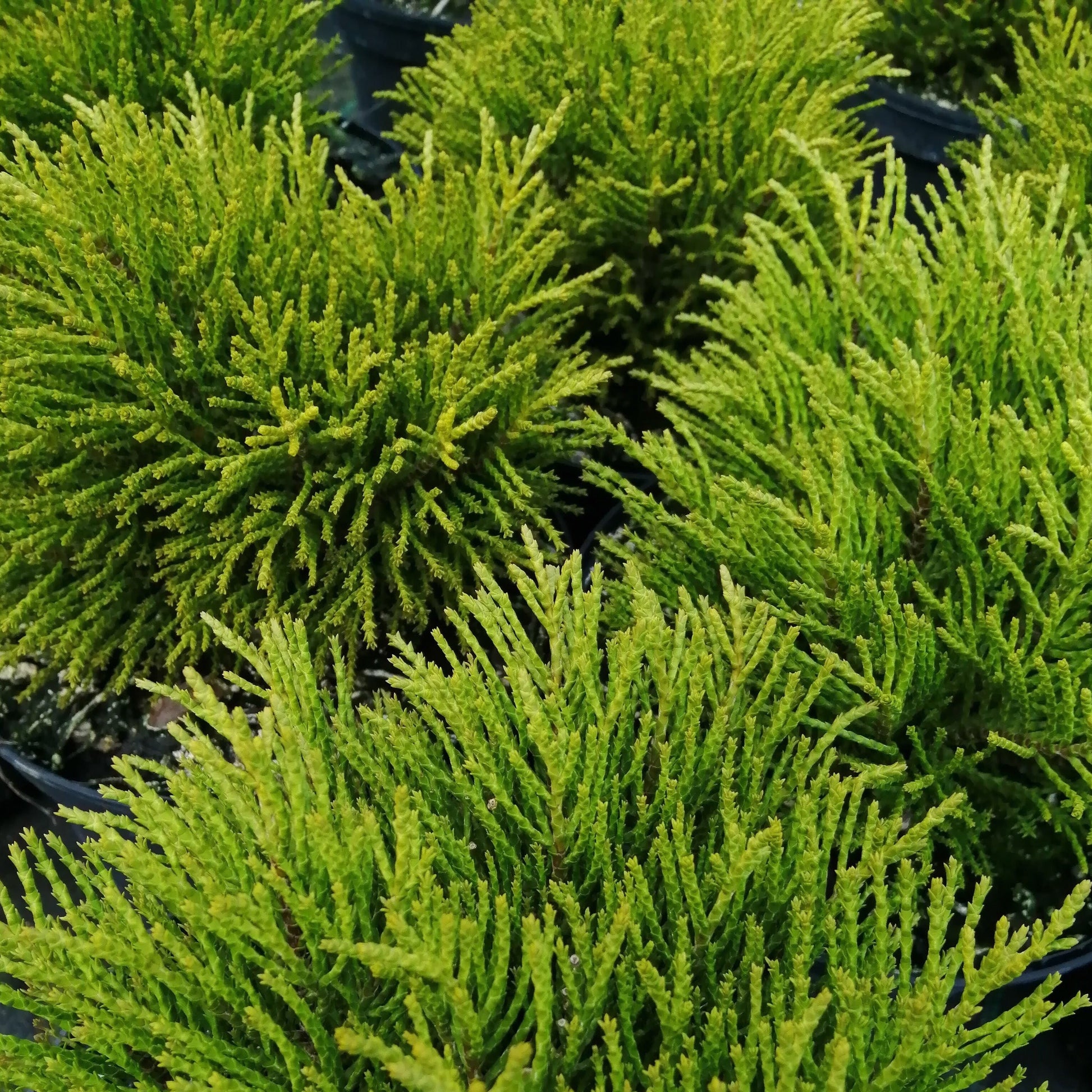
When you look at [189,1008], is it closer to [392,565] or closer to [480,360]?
[392,565]

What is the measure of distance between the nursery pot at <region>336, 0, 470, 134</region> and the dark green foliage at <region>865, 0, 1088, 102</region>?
0.84 m

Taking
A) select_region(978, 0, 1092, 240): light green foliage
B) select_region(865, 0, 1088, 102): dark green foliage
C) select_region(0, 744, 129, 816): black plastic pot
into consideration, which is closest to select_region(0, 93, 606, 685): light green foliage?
select_region(0, 744, 129, 816): black plastic pot

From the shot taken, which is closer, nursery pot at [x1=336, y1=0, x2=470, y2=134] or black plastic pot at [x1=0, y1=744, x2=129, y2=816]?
black plastic pot at [x1=0, y1=744, x2=129, y2=816]

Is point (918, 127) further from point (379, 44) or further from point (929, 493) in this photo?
point (929, 493)

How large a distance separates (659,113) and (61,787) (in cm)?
92

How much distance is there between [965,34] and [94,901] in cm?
165

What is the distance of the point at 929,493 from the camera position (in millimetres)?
710

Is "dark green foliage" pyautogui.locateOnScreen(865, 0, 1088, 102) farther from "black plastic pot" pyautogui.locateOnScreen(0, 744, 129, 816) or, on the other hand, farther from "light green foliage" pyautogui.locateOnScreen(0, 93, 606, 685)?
"black plastic pot" pyautogui.locateOnScreen(0, 744, 129, 816)

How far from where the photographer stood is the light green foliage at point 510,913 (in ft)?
1.43

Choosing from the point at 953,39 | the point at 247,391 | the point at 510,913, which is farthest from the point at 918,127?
the point at 510,913

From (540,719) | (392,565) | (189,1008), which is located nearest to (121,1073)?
(189,1008)

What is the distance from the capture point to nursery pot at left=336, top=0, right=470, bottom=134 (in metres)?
1.88

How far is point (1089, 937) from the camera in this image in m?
0.77

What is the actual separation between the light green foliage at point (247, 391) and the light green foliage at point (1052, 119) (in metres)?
0.53
